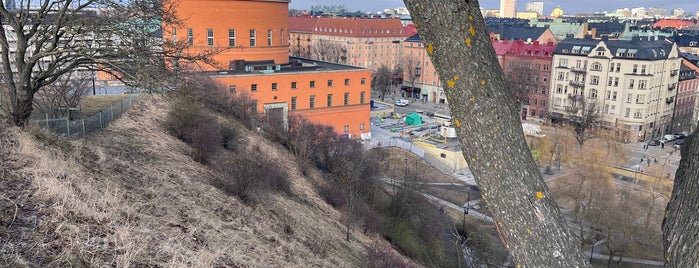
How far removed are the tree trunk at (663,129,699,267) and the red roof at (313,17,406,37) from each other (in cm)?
7760

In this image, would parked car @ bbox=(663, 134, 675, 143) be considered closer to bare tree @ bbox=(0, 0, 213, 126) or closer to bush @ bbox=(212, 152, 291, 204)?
bush @ bbox=(212, 152, 291, 204)

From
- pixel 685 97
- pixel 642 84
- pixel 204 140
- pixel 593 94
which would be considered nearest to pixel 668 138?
pixel 642 84

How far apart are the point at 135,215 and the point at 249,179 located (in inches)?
205

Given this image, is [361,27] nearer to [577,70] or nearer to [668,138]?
[577,70]

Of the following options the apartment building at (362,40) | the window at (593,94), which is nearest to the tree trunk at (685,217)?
the window at (593,94)

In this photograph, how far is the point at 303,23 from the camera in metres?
91.1

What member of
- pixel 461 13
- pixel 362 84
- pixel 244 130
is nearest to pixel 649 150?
pixel 362 84

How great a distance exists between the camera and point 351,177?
20.5m

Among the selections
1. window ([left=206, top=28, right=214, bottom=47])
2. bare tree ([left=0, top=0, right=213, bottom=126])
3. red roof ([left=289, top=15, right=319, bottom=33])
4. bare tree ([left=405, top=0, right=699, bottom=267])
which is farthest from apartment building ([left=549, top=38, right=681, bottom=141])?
bare tree ([left=405, top=0, right=699, bottom=267])

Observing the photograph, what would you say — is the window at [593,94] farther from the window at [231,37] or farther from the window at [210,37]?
the window at [210,37]

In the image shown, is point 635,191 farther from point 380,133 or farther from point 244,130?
point 380,133

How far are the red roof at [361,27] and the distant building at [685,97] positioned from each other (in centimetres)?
4054

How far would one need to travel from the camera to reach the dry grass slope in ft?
19.8

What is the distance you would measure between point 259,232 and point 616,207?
1867cm
